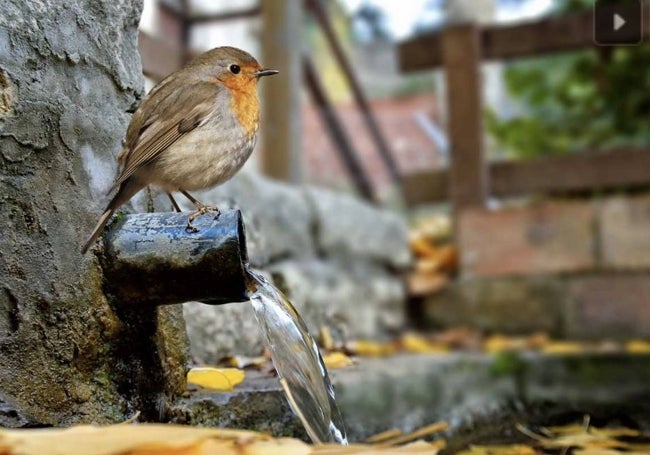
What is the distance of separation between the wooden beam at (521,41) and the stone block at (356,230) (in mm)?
985

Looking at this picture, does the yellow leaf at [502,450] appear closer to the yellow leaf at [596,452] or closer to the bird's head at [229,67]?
the yellow leaf at [596,452]

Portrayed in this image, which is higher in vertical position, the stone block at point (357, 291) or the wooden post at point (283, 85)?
the wooden post at point (283, 85)

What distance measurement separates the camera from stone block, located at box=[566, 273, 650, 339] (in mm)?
4688

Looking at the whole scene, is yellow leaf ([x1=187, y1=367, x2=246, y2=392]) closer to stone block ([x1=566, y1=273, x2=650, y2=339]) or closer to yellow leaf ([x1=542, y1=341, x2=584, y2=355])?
yellow leaf ([x1=542, y1=341, x2=584, y2=355])

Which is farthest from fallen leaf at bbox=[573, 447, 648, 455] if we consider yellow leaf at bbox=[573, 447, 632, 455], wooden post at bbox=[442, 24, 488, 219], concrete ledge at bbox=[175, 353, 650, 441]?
wooden post at bbox=[442, 24, 488, 219]

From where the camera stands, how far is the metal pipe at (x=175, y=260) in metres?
1.62

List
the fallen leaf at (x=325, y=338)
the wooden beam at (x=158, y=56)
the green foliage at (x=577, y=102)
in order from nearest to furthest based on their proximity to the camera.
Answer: the fallen leaf at (x=325, y=338) → the wooden beam at (x=158, y=56) → the green foliage at (x=577, y=102)

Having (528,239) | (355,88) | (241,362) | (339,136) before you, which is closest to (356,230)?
(528,239)

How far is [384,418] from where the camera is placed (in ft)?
8.88

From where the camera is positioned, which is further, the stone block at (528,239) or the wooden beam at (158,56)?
the stone block at (528,239)

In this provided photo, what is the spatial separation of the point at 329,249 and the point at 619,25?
1996 millimetres

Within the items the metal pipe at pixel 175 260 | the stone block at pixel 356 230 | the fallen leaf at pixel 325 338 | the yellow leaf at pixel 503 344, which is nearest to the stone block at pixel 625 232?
the yellow leaf at pixel 503 344

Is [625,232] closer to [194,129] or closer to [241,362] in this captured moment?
[241,362]

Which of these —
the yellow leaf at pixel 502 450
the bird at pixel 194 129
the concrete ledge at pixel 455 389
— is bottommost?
the concrete ledge at pixel 455 389
